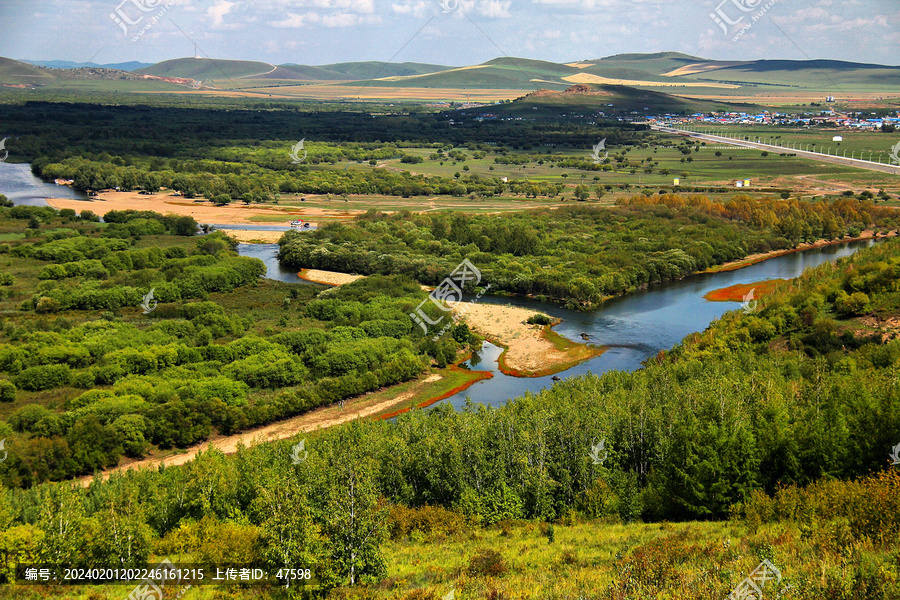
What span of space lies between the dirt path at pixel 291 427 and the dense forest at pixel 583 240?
24352mm

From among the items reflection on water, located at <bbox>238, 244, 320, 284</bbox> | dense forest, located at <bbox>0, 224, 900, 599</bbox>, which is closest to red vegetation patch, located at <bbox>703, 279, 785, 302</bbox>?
dense forest, located at <bbox>0, 224, 900, 599</bbox>

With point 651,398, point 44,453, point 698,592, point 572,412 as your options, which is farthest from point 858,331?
point 44,453

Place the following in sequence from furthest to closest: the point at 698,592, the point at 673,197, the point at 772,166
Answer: the point at 772,166 → the point at 673,197 → the point at 698,592

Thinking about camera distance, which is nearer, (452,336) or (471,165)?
(452,336)

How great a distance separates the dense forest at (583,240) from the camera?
6712 centimetres

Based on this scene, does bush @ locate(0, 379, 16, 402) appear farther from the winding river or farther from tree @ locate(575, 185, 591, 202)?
tree @ locate(575, 185, 591, 202)

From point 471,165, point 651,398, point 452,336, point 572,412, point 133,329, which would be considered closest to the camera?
point 572,412

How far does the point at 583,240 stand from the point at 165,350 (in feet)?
154

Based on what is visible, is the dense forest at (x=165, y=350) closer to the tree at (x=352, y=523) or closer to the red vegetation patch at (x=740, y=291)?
the tree at (x=352, y=523)

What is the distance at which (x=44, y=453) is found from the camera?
1230 inches

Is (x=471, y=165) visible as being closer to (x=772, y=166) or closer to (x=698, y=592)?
(x=772, y=166)

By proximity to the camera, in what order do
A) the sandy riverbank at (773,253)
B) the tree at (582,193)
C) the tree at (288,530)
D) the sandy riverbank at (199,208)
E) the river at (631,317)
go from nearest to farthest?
1. the tree at (288,530)
2. the river at (631,317)
3. the sandy riverbank at (773,253)
4. the sandy riverbank at (199,208)
5. the tree at (582,193)

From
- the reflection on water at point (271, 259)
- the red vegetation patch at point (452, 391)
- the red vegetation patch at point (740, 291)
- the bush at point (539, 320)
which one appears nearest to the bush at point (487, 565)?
the red vegetation patch at point (452, 391)

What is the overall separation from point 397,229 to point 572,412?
56.2 metres
